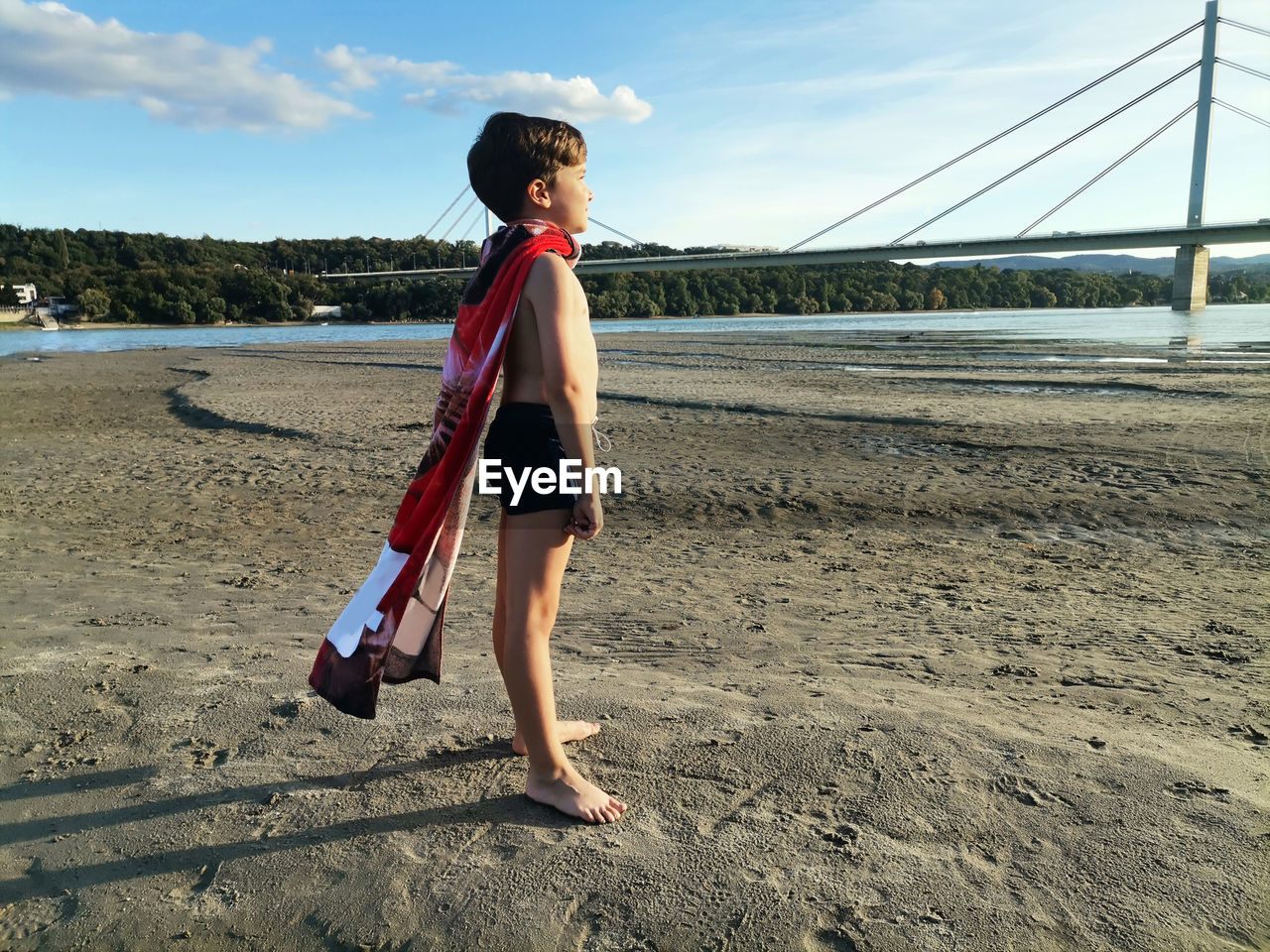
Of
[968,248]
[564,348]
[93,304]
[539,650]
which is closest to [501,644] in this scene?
[539,650]

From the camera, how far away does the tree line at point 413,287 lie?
64812mm

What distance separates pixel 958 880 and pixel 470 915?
97cm

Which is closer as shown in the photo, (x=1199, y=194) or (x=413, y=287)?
(x=1199, y=194)

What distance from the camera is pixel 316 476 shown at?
7.09 metres

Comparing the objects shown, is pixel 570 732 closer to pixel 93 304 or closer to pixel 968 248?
pixel 968 248

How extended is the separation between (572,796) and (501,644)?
0.42 meters

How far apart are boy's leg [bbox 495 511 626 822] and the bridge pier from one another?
56370 mm

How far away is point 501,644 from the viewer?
214cm

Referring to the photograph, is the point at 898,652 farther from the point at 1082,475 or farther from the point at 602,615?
the point at 1082,475

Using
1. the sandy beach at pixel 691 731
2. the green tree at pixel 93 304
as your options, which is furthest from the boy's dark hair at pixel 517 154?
the green tree at pixel 93 304

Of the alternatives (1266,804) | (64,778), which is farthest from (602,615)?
(1266,804)

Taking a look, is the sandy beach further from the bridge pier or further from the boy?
the bridge pier

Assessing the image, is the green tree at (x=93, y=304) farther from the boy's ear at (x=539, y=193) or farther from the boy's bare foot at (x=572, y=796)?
the boy's bare foot at (x=572, y=796)

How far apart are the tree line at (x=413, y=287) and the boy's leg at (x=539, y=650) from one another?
59278 millimetres
